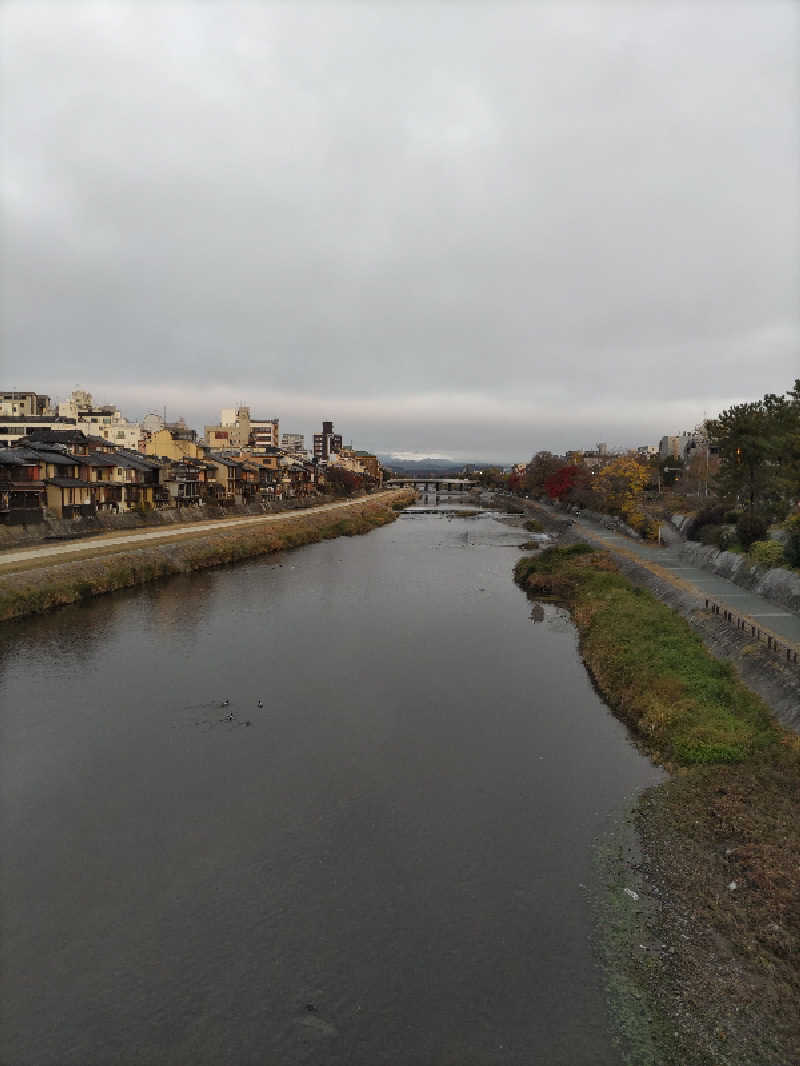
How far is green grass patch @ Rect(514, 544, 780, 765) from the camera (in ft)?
51.8

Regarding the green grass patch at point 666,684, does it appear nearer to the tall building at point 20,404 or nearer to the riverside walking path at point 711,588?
the riverside walking path at point 711,588

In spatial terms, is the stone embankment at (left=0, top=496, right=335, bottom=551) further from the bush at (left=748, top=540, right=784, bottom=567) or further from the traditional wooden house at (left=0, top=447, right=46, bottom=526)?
the bush at (left=748, top=540, right=784, bottom=567)

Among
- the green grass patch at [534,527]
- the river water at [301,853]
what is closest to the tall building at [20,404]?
the green grass patch at [534,527]

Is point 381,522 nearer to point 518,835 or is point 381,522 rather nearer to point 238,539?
point 238,539

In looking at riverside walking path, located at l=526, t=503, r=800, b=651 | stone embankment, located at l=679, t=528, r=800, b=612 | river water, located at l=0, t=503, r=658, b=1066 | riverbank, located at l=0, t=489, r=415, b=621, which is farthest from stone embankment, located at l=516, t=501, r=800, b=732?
→ riverbank, located at l=0, t=489, r=415, b=621

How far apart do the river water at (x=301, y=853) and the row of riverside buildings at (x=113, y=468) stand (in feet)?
80.1

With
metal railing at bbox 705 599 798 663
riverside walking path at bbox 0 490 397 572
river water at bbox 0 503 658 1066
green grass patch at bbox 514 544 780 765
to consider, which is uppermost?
Result: riverside walking path at bbox 0 490 397 572

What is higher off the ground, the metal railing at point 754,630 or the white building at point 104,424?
the white building at point 104,424

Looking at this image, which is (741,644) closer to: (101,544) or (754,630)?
(754,630)

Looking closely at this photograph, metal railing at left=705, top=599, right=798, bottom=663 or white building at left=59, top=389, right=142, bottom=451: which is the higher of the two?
white building at left=59, top=389, right=142, bottom=451

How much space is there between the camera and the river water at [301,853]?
8.61 m

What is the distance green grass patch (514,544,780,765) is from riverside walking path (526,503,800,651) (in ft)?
6.12

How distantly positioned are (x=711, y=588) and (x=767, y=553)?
2793 mm

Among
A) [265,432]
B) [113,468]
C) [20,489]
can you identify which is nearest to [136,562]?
[20,489]
